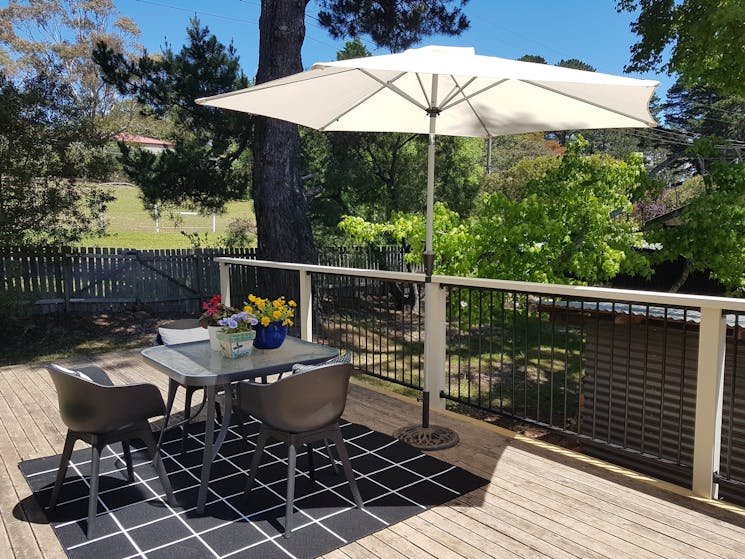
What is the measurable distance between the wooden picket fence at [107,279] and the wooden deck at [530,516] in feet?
18.3

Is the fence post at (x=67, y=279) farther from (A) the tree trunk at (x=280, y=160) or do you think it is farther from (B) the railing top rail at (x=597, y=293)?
(B) the railing top rail at (x=597, y=293)

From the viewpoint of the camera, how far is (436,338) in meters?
3.92

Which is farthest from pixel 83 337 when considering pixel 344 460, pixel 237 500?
pixel 344 460

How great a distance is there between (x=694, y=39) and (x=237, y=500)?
8.43m

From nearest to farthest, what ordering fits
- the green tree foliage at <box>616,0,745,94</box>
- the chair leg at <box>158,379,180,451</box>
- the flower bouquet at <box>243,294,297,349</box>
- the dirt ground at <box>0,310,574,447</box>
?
the flower bouquet at <box>243,294,297,349</box> < the chair leg at <box>158,379,180,451</box> < the dirt ground at <box>0,310,574,447</box> < the green tree foliage at <box>616,0,745,94</box>

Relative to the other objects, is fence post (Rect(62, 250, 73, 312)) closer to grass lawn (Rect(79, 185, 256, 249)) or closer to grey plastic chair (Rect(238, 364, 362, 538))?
grey plastic chair (Rect(238, 364, 362, 538))

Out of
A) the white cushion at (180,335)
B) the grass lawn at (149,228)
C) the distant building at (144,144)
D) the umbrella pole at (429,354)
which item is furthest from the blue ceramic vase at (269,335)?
the grass lawn at (149,228)

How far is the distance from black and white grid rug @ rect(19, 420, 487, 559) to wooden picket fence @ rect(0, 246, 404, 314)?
549 cm

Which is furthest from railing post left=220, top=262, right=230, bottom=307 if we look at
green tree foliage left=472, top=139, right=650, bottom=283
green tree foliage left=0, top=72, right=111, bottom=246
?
green tree foliage left=0, top=72, right=111, bottom=246

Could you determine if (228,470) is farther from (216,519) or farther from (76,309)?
(76,309)

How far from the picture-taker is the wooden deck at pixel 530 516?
225 cm

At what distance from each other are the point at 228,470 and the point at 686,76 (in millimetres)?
9047

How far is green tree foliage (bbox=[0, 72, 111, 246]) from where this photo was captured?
750 cm

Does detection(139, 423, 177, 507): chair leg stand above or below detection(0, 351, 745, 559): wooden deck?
above
